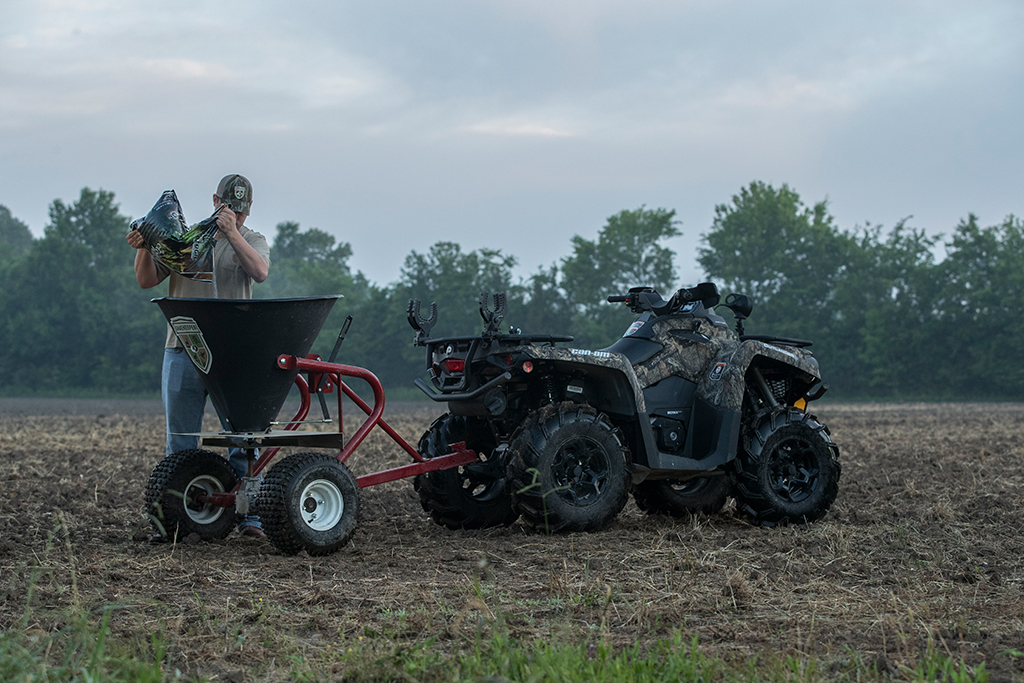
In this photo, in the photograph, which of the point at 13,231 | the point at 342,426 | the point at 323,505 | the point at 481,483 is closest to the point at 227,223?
the point at 342,426

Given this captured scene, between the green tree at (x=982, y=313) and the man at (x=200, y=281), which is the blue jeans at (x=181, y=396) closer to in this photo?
the man at (x=200, y=281)

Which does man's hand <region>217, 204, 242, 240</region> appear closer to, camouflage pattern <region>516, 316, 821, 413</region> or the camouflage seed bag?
the camouflage seed bag

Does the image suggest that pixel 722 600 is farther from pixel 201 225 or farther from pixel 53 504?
pixel 53 504

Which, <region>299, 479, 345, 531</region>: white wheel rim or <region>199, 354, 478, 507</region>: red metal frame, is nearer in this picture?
<region>299, 479, 345, 531</region>: white wheel rim

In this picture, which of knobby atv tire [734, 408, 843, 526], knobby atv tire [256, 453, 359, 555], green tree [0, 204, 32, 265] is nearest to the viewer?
knobby atv tire [256, 453, 359, 555]

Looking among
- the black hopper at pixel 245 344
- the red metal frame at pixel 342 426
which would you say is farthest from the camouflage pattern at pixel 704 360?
the black hopper at pixel 245 344

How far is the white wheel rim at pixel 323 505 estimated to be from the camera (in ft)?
Result: 17.3

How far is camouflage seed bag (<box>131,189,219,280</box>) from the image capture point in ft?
18.1

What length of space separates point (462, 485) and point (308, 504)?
1.35 m

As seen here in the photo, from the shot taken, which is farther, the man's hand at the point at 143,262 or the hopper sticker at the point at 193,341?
the man's hand at the point at 143,262

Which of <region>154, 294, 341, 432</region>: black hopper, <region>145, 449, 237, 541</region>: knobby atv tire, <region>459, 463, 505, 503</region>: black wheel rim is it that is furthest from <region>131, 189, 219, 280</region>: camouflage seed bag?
<region>459, 463, 505, 503</region>: black wheel rim

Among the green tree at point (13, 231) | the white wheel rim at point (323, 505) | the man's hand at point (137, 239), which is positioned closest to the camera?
the white wheel rim at point (323, 505)

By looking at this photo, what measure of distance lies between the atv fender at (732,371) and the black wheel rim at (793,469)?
1.48 ft

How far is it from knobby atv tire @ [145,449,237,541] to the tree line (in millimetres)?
39428
